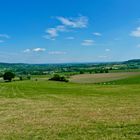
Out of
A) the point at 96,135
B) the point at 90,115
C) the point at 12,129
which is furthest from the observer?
the point at 90,115

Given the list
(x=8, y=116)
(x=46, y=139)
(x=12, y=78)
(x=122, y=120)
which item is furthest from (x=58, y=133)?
(x=12, y=78)

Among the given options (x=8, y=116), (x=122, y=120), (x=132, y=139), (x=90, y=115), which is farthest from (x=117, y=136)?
(x=8, y=116)

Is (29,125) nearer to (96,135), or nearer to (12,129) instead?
(12,129)

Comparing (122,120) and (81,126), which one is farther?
(122,120)

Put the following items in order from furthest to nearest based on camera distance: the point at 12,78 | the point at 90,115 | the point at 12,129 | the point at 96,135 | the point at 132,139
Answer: the point at 12,78
the point at 90,115
the point at 12,129
the point at 96,135
the point at 132,139

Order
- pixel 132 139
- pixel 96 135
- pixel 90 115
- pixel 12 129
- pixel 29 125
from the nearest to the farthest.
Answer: pixel 132 139
pixel 96 135
pixel 12 129
pixel 29 125
pixel 90 115

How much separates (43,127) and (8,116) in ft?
18.7

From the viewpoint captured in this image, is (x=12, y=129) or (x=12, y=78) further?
(x=12, y=78)

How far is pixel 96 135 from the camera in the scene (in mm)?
16031

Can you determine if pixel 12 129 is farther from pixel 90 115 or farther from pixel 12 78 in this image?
pixel 12 78

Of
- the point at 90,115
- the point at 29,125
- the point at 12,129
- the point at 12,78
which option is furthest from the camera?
the point at 12,78

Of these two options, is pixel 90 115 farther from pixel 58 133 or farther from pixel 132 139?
pixel 132 139

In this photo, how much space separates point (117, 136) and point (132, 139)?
92cm

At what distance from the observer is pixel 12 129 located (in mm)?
18266
